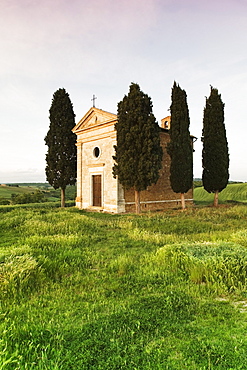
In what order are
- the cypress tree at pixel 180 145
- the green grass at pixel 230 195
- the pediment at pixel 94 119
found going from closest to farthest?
the cypress tree at pixel 180 145 → the pediment at pixel 94 119 → the green grass at pixel 230 195

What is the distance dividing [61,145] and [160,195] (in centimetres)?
870

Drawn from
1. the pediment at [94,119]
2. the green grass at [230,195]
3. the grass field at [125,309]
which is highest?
the pediment at [94,119]

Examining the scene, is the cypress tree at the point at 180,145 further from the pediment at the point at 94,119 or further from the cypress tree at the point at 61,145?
the cypress tree at the point at 61,145

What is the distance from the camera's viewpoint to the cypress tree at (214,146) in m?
17.8

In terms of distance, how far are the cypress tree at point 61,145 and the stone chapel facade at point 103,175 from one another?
987 mm

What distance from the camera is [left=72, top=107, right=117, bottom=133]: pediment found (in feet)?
54.9

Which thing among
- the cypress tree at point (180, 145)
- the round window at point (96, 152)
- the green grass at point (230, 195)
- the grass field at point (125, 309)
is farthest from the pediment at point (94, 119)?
the green grass at point (230, 195)

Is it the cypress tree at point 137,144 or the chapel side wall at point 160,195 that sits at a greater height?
the cypress tree at point 137,144

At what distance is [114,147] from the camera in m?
15.3

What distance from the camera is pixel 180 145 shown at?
15984 mm

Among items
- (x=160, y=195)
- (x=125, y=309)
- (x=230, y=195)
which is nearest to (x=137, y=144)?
(x=160, y=195)

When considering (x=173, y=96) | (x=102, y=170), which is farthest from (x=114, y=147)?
(x=173, y=96)

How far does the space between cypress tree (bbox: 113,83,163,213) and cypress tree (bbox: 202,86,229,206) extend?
5.39m

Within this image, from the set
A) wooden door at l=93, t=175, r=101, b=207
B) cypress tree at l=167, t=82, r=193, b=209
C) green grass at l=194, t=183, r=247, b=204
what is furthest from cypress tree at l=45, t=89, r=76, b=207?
green grass at l=194, t=183, r=247, b=204
